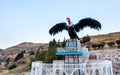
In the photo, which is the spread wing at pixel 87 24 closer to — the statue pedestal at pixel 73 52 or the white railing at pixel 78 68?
the statue pedestal at pixel 73 52

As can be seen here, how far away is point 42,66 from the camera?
21969 millimetres

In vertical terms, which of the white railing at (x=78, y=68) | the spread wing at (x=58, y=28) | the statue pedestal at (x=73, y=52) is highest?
the spread wing at (x=58, y=28)

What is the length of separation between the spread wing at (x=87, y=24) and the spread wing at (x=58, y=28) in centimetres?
132

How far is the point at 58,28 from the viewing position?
996 inches

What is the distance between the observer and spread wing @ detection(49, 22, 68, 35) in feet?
81.4

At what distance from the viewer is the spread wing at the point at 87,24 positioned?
24.5 meters

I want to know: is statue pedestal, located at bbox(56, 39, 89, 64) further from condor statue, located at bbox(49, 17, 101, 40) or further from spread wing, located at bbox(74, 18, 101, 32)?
spread wing, located at bbox(74, 18, 101, 32)

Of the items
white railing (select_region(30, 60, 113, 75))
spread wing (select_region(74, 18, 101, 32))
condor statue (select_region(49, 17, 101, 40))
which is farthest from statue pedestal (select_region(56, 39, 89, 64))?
spread wing (select_region(74, 18, 101, 32))

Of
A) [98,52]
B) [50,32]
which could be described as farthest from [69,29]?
[98,52]

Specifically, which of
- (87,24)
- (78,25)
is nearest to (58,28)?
(78,25)

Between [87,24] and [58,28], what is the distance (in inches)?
138

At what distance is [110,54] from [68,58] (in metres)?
Answer: 17.2

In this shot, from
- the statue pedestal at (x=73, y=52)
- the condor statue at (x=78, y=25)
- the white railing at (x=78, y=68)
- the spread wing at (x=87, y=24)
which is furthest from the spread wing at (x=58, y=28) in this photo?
the white railing at (x=78, y=68)

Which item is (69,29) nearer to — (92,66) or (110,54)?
(92,66)
